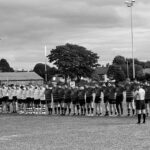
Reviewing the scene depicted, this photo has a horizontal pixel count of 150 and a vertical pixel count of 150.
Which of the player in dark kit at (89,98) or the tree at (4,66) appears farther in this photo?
the tree at (4,66)

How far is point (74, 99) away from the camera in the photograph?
101ft

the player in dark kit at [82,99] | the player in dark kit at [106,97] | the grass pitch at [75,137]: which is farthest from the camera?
the player in dark kit at [82,99]

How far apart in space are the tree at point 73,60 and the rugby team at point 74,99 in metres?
85.4

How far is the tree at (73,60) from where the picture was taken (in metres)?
126

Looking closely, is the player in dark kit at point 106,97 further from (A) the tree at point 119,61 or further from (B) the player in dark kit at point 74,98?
(A) the tree at point 119,61

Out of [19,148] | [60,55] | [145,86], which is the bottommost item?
[19,148]

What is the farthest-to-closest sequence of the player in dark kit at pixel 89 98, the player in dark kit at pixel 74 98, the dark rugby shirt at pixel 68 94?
the dark rugby shirt at pixel 68 94 < the player in dark kit at pixel 74 98 < the player in dark kit at pixel 89 98

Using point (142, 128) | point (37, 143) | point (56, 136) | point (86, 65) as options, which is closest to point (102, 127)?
point (142, 128)

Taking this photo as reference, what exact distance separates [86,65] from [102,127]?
361 feet

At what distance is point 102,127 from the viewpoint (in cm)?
2108

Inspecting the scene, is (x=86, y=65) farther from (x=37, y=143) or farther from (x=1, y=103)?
(x=37, y=143)

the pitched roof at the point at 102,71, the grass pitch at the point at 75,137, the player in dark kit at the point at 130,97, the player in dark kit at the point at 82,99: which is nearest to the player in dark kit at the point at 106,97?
the player in dark kit at the point at 130,97

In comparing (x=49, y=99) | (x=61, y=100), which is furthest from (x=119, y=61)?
(x=61, y=100)

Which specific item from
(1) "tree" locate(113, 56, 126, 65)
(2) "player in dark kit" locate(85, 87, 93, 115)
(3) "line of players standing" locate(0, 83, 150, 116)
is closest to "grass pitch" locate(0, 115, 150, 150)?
(3) "line of players standing" locate(0, 83, 150, 116)
